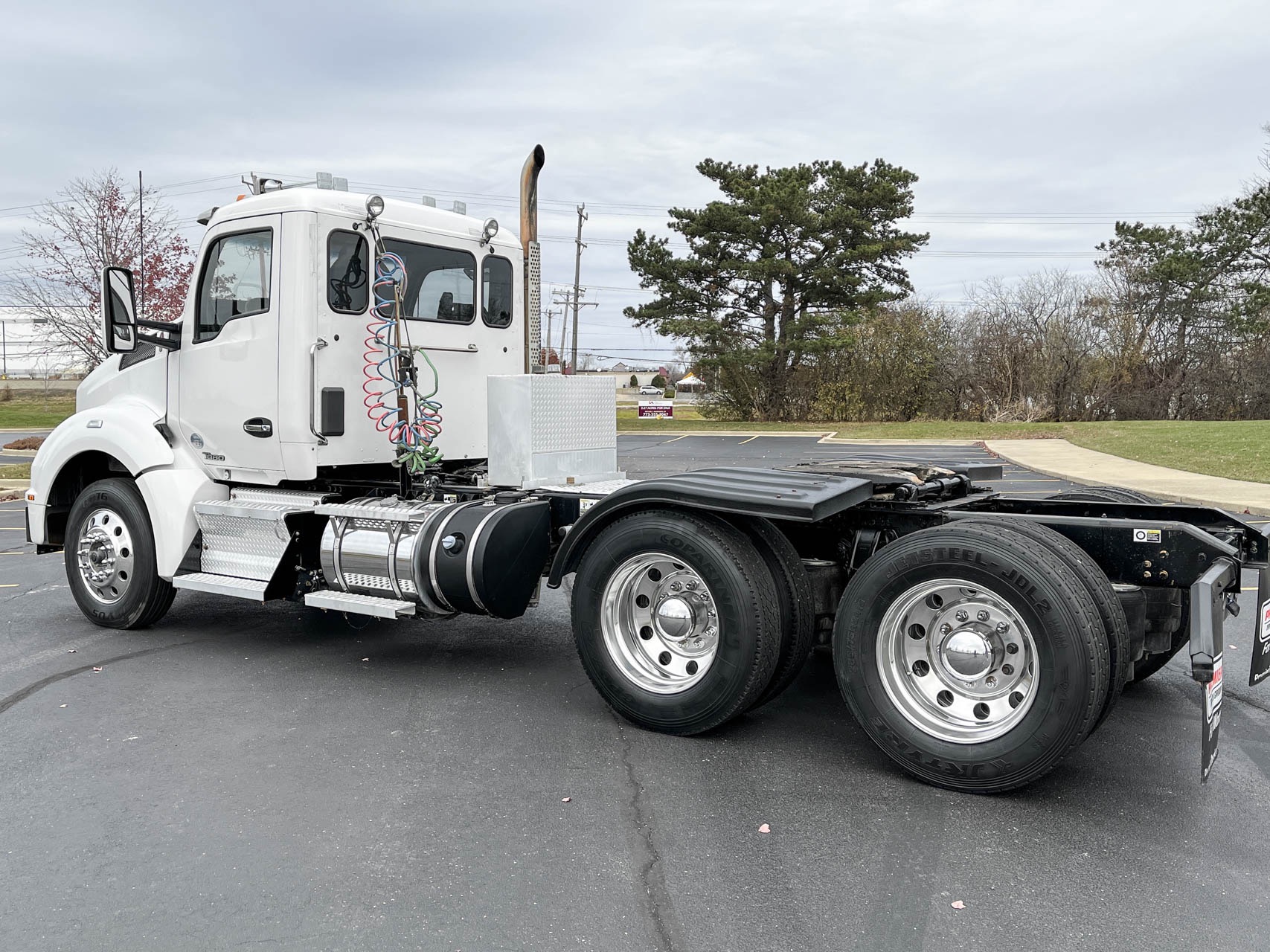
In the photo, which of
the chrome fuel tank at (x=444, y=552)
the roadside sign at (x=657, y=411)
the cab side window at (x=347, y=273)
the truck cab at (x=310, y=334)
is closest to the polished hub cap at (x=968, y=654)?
the chrome fuel tank at (x=444, y=552)

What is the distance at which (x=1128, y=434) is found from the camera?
86.2 feet

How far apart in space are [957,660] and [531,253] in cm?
407

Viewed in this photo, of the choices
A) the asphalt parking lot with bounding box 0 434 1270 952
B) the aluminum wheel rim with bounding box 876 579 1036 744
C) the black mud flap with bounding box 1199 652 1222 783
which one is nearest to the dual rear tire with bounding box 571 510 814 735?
the asphalt parking lot with bounding box 0 434 1270 952

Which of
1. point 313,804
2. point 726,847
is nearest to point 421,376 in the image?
point 313,804

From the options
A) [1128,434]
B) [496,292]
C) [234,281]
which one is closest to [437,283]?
[496,292]

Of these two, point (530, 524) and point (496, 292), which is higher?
point (496, 292)

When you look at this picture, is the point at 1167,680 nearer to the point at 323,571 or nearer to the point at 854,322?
the point at 323,571

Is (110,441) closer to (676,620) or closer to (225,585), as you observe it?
(225,585)

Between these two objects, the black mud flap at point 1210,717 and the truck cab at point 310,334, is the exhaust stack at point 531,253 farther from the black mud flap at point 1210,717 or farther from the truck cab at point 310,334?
the black mud flap at point 1210,717

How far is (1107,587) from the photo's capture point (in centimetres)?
395

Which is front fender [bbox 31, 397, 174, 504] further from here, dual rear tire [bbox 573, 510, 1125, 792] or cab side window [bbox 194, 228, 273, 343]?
dual rear tire [bbox 573, 510, 1125, 792]

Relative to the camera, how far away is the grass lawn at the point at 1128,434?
57.5 feet

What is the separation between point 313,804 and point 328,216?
3.52 metres

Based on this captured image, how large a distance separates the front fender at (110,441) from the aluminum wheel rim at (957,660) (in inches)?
191
